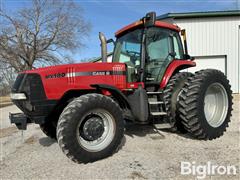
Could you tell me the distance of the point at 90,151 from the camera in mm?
4332

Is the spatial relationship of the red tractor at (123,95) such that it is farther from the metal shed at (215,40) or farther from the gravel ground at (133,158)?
the metal shed at (215,40)

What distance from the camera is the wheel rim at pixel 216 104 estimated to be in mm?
5871

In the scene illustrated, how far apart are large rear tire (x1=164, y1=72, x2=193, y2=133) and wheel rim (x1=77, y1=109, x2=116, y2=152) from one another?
1434 mm

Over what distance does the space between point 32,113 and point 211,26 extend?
13577mm

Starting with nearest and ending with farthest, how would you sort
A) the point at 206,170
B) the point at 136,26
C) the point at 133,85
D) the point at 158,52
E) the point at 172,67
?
the point at 206,170 < the point at 133,85 < the point at 136,26 < the point at 172,67 < the point at 158,52

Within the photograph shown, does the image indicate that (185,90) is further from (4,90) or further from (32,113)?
(4,90)

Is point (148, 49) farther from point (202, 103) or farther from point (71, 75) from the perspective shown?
point (71, 75)

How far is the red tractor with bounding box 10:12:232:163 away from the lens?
441 cm

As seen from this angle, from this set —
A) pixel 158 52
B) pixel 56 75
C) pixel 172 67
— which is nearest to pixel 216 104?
pixel 172 67

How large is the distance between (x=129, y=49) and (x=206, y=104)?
2.08 meters

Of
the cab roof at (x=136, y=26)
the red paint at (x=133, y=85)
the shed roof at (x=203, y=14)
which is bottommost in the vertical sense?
the red paint at (x=133, y=85)

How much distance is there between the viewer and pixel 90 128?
4465 mm

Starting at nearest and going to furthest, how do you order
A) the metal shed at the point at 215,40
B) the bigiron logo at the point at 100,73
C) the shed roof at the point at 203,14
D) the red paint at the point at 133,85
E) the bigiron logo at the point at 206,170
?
the bigiron logo at the point at 206,170, the bigiron logo at the point at 100,73, the red paint at the point at 133,85, the shed roof at the point at 203,14, the metal shed at the point at 215,40

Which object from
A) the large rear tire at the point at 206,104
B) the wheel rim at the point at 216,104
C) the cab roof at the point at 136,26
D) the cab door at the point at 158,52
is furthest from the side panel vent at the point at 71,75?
the wheel rim at the point at 216,104
